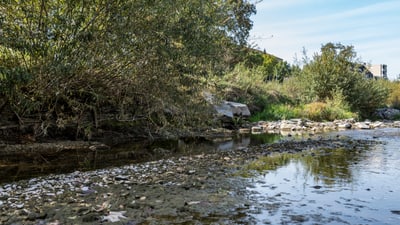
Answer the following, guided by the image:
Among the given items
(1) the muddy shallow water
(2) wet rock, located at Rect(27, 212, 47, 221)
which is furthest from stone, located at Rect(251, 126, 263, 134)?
(2) wet rock, located at Rect(27, 212, 47, 221)

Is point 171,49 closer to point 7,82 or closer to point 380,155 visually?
point 7,82

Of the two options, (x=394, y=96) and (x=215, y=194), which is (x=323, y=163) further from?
(x=394, y=96)

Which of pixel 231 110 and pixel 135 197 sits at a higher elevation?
pixel 231 110

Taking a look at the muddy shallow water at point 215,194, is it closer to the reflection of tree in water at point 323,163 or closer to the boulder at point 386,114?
the reflection of tree in water at point 323,163

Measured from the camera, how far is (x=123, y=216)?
4.38 meters

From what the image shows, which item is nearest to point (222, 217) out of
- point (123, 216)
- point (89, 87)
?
point (123, 216)

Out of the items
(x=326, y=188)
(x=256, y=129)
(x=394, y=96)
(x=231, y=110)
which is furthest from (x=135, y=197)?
(x=394, y=96)

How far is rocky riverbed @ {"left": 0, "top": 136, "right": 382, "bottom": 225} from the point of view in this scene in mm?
4348

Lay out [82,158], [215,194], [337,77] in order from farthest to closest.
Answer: [337,77] < [82,158] < [215,194]

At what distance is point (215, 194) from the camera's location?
5.55 meters

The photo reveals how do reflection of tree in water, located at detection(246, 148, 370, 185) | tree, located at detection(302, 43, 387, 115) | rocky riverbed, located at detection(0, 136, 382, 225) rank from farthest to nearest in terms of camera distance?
tree, located at detection(302, 43, 387, 115) < reflection of tree in water, located at detection(246, 148, 370, 185) < rocky riverbed, located at detection(0, 136, 382, 225)

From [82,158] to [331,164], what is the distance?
577 cm

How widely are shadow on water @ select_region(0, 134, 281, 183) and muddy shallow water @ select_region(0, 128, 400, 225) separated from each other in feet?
1.94

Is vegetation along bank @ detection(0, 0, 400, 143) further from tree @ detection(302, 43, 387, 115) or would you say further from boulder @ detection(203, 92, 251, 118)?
tree @ detection(302, 43, 387, 115)
